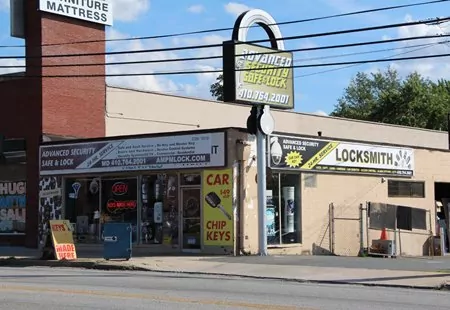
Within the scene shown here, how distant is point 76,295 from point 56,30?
63.1ft

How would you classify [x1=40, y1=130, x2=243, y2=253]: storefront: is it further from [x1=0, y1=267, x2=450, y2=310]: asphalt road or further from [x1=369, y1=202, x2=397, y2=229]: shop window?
[x1=369, y1=202, x2=397, y2=229]: shop window

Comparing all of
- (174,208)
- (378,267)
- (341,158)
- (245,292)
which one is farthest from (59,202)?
(245,292)

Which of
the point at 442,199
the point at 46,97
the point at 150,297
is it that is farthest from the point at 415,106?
the point at 150,297

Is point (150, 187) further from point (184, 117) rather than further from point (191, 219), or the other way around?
point (184, 117)

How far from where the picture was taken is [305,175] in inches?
985

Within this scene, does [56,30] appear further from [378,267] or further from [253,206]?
[378,267]

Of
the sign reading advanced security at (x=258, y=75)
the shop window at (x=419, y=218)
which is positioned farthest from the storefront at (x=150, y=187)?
the shop window at (x=419, y=218)

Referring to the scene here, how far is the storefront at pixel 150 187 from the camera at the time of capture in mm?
22812

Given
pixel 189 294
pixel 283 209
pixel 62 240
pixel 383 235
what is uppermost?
pixel 283 209

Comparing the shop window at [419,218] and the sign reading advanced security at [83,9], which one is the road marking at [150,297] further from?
the shop window at [419,218]

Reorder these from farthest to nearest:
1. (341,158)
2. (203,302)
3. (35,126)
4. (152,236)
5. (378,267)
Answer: (35,126) → (341,158) → (152,236) → (378,267) → (203,302)

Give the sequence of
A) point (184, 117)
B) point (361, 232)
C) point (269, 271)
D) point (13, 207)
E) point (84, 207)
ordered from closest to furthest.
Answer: point (269, 271), point (84, 207), point (361, 232), point (13, 207), point (184, 117)

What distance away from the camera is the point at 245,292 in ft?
42.3

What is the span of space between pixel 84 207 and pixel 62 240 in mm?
5181
